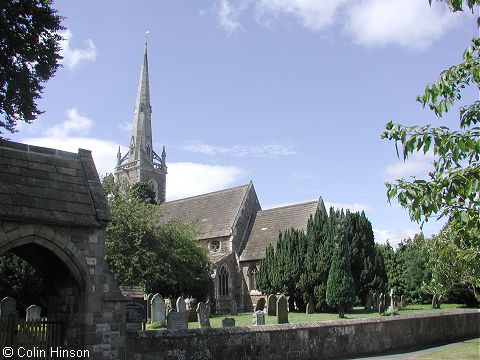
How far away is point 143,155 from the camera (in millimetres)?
67438

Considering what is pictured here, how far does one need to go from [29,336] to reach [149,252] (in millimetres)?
19230

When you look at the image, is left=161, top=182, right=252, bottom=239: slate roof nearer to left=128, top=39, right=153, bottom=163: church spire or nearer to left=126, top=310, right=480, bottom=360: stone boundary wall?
left=128, top=39, right=153, bottom=163: church spire

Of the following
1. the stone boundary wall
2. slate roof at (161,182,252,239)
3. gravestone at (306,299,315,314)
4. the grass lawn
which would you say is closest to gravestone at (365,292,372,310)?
the grass lawn

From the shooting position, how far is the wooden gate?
8070 millimetres

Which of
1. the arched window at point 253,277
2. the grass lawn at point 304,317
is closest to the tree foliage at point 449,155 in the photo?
the grass lawn at point 304,317

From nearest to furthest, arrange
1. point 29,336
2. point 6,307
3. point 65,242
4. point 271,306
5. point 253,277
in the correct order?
point 29,336 < point 65,242 < point 6,307 < point 271,306 < point 253,277

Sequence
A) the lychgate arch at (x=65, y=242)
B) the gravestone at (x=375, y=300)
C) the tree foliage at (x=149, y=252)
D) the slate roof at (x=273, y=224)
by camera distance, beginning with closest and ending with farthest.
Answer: the lychgate arch at (x=65, y=242) < the tree foliage at (x=149, y=252) < the gravestone at (x=375, y=300) < the slate roof at (x=273, y=224)

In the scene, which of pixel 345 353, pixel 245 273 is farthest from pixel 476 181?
pixel 245 273

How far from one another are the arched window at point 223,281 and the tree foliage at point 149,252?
7597 mm

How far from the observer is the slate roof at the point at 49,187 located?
8461 mm

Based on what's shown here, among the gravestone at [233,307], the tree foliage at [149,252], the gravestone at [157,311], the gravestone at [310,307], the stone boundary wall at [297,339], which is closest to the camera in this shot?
the stone boundary wall at [297,339]

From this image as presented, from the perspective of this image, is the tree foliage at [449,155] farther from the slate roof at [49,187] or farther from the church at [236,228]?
the church at [236,228]

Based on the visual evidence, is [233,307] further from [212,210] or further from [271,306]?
[271,306]

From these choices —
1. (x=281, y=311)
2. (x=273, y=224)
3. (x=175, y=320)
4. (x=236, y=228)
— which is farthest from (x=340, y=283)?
(x=175, y=320)
